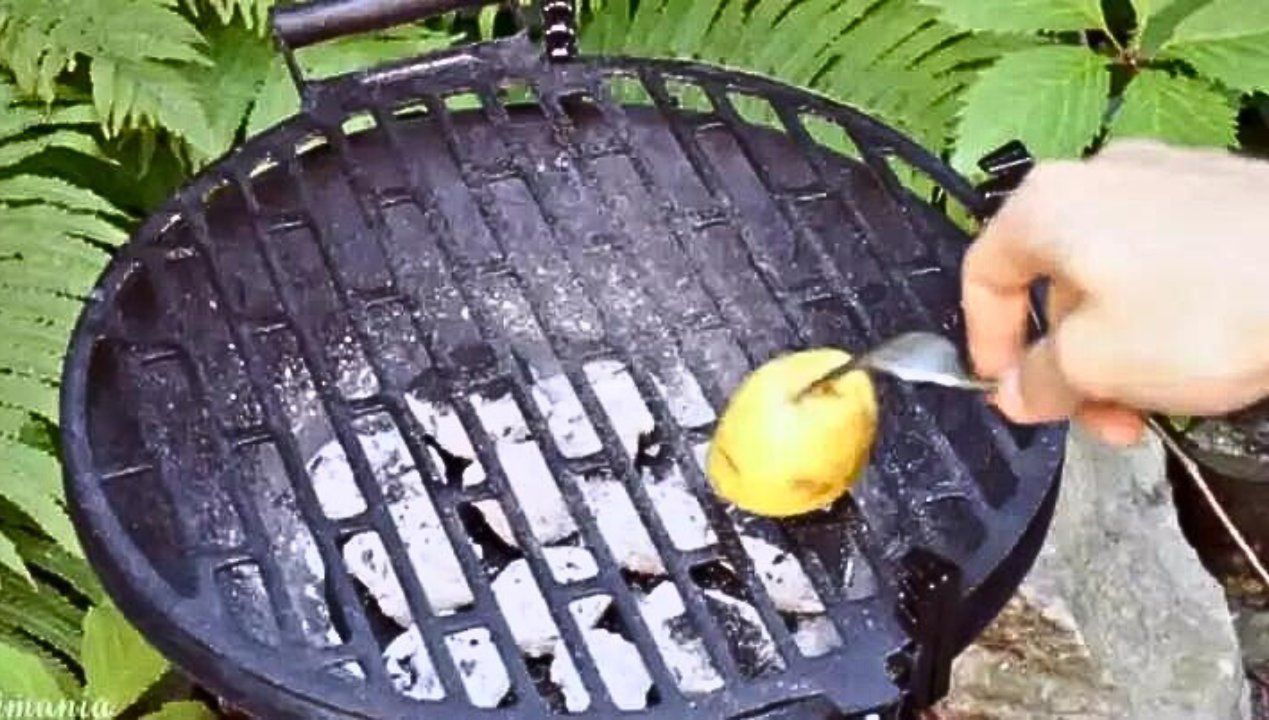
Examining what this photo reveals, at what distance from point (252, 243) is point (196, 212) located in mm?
55

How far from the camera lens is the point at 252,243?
1.59 metres

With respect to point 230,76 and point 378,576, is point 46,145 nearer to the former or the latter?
point 230,76

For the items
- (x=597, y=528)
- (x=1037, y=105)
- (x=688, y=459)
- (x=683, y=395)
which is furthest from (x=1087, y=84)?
(x=597, y=528)

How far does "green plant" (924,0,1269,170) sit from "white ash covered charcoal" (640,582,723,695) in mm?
511

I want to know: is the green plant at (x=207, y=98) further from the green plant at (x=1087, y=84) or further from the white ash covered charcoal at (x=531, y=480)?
A: the white ash covered charcoal at (x=531, y=480)

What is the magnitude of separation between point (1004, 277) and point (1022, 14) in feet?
2.64

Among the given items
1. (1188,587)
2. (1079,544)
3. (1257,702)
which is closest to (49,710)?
(1079,544)

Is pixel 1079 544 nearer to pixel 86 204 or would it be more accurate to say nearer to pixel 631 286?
pixel 631 286

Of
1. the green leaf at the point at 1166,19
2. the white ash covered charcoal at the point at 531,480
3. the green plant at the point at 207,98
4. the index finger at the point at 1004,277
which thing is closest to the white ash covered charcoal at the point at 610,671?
the white ash covered charcoal at the point at 531,480

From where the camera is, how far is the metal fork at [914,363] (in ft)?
4.28

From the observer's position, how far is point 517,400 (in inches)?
59.6

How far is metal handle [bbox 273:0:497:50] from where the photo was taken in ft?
5.06

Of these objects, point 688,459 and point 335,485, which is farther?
point 335,485

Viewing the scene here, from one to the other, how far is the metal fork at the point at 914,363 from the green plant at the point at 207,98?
0.48 metres
